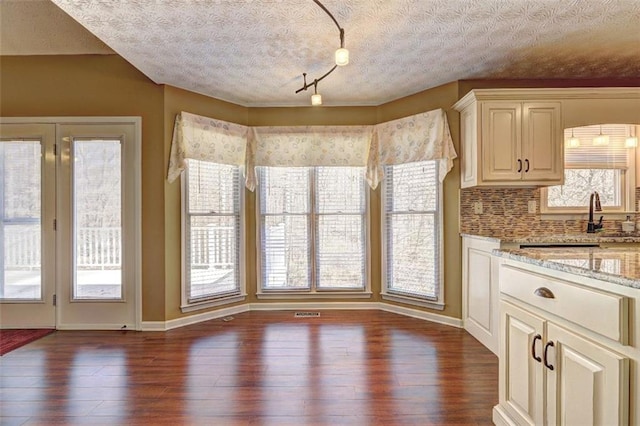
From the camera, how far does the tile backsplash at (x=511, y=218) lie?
3.49m

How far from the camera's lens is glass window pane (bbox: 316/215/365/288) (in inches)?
166

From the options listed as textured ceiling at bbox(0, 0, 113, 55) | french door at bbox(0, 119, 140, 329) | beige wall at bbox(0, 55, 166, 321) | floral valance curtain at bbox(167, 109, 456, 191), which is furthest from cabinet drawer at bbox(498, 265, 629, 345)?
textured ceiling at bbox(0, 0, 113, 55)

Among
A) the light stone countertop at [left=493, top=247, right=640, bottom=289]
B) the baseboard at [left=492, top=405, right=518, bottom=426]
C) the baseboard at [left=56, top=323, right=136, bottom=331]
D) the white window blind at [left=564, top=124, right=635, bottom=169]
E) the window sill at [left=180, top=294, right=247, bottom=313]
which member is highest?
the white window blind at [left=564, top=124, right=635, bottom=169]

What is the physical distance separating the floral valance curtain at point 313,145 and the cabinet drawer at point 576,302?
227 cm

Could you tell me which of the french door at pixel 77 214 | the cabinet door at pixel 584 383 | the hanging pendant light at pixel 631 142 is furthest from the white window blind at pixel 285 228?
the hanging pendant light at pixel 631 142

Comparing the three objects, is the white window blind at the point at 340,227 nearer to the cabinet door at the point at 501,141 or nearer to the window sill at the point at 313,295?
the window sill at the point at 313,295

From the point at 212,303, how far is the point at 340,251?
1.59 m

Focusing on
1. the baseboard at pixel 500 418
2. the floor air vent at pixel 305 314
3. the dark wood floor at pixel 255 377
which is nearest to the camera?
the baseboard at pixel 500 418

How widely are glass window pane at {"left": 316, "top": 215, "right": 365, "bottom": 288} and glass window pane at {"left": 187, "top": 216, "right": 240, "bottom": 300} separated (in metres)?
1.01

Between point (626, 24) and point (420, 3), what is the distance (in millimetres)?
1624

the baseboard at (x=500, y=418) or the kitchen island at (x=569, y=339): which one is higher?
the kitchen island at (x=569, y=339)

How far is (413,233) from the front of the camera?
394cm

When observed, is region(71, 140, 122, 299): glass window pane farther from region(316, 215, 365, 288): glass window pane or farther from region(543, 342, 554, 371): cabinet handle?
region(543, 342, 554, 371): cabinet handle

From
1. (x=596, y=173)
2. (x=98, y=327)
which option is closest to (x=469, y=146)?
(x=596, y=173)
